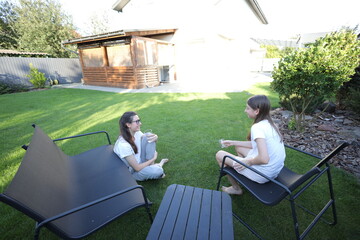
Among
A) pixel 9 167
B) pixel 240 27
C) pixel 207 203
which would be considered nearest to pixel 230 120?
pixel 207 203

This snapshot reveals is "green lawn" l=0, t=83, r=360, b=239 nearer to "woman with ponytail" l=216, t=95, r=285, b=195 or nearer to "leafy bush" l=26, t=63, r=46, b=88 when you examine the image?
"woman with ponytail" l=216, t=95, r=285, b=195

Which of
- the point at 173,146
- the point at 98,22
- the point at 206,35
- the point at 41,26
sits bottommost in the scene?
the point at 173,146

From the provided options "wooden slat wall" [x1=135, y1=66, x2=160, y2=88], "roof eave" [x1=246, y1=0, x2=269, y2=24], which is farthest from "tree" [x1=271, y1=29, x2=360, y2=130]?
"roof eave" [x1=246, y1=0, x2=269, y2=24]

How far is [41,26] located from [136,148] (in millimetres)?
26704

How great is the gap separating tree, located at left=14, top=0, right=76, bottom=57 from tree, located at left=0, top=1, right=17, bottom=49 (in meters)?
2.30

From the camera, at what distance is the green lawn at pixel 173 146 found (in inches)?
80.4

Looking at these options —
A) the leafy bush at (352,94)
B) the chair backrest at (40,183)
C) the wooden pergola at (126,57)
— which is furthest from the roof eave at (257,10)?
the chair backrest at (40,183)

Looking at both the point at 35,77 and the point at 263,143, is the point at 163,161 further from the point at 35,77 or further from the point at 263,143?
Answer: the point at 35,77

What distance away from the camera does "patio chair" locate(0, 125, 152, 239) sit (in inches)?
49.5

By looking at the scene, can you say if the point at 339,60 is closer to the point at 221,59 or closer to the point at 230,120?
the point at 230,120

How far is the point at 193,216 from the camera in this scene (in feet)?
4.88

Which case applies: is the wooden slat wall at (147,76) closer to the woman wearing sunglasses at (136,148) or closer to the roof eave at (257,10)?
the woman wearing sunglasses at (136,148)

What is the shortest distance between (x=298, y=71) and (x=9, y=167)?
239 inches

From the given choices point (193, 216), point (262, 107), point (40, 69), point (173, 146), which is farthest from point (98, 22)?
point (193, 216)
